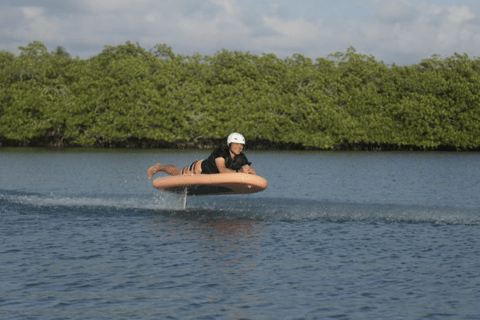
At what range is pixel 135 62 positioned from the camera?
3536 inches

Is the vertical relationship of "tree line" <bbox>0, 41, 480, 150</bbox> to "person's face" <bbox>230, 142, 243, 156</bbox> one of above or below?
above

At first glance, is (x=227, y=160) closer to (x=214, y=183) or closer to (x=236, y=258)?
(x=214, y=183)

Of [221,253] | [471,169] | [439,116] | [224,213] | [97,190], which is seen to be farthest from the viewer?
[439,116]

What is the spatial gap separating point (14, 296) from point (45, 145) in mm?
82942

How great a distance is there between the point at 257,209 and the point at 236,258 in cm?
916

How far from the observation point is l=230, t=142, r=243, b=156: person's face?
809 inches

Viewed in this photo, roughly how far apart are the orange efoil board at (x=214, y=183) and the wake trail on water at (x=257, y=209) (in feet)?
2.74

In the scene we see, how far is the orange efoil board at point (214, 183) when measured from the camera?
67.6 ft

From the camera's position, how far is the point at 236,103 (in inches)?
3568

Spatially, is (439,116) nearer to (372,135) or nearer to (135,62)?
(372,135)

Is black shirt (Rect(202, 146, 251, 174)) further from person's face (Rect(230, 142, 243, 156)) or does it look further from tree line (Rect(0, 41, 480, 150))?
tree line (Rect(0, 41, 480, 150))

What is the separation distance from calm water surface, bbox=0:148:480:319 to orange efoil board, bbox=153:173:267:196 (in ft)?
2.79

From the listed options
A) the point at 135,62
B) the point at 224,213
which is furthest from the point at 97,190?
the point at 135,62

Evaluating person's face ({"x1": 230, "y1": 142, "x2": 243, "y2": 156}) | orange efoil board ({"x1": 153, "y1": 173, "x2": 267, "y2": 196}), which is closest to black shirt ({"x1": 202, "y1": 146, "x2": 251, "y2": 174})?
person's face ({"x1": 230, "y1": 142, "x2": 243, "y2": 156})
